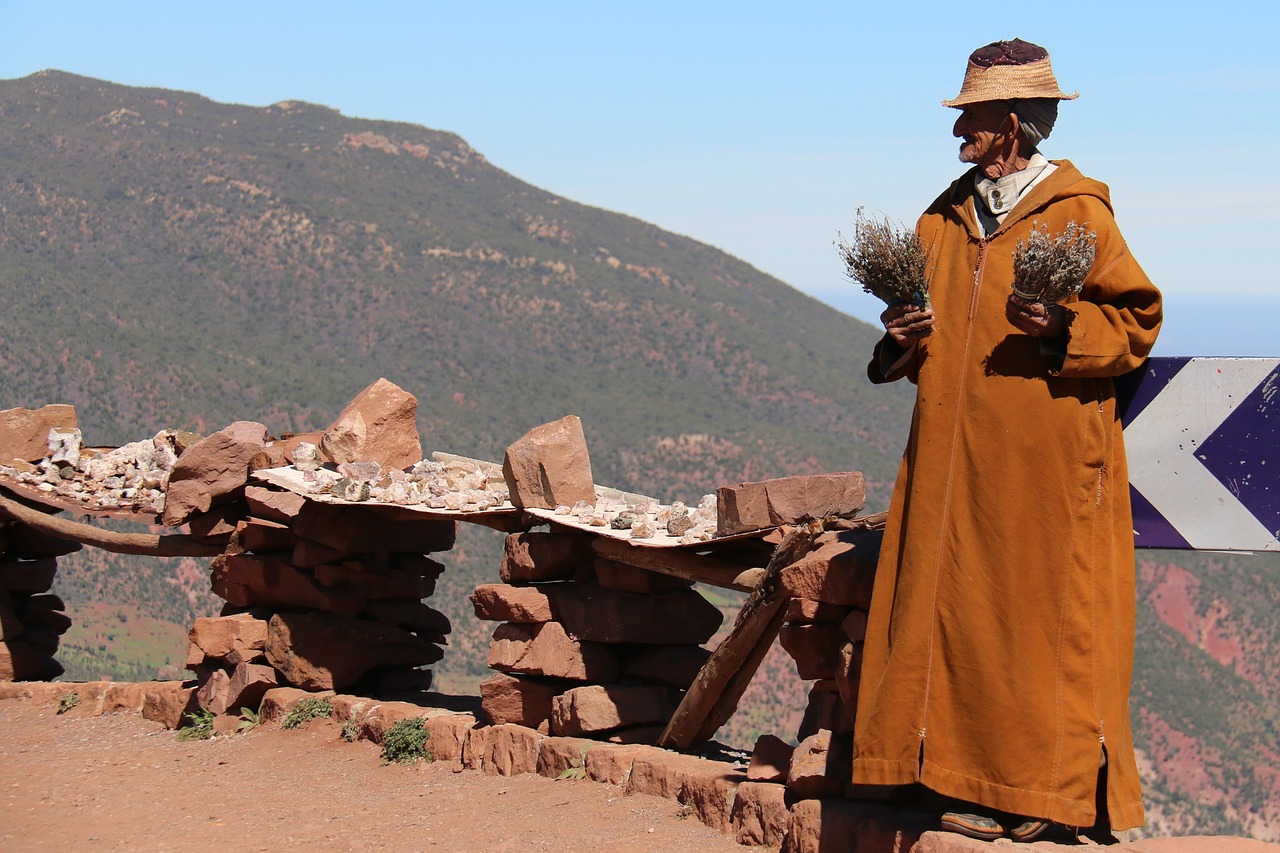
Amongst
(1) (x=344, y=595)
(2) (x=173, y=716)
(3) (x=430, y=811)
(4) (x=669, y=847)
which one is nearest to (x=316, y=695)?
(1) (x=344, y=595)

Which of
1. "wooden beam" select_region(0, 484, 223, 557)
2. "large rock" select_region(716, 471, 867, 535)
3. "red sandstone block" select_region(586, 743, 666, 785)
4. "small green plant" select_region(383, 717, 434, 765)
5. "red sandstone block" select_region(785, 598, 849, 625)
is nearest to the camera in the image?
"red sandstone block" select_region(785, 598, 849, 625)

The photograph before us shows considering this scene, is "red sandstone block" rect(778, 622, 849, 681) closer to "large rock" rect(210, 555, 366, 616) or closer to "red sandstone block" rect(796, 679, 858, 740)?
"red sandstone block" rect(796, 679, 858, 740)

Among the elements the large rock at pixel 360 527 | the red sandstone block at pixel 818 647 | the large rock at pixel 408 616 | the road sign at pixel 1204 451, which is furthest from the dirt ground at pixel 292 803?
the road sign at pixel 1204 451

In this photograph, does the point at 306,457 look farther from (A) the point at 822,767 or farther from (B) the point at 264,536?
(A) the point at 822,767

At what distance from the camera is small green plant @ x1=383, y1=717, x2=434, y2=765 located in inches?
283

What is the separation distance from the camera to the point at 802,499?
19.2ft

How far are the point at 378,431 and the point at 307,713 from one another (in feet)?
5.40

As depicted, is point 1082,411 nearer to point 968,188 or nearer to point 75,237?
point 968,188

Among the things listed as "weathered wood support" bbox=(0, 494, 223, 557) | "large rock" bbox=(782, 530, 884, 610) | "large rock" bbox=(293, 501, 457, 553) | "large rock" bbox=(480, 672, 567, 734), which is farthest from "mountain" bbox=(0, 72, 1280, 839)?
"large rock" bbox=(782, 530, 884, 610)

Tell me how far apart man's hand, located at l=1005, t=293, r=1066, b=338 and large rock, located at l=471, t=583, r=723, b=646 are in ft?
10.6

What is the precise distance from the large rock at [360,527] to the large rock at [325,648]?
1.48 ft

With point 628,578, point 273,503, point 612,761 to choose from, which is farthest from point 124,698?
point 612,761

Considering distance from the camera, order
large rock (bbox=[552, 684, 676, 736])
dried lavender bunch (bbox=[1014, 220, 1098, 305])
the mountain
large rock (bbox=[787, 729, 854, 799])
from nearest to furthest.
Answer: dried lavender bunch (bbox=[1014, 220, 1098, 305]) < large rock (bbox=[787, 729, 854, 799]) < large rock (bbox=[552, 684, 676, 736]) < the mountain

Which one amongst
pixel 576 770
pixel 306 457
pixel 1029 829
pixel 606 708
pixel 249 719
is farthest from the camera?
pixel 306 457
